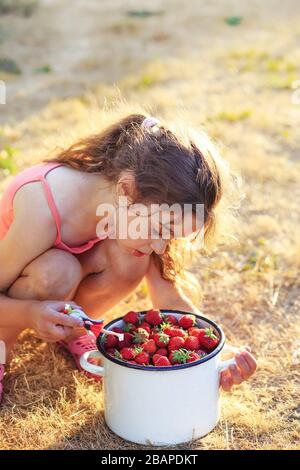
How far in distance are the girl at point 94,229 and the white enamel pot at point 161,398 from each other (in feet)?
0.33

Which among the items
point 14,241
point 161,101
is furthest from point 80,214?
point 161,101

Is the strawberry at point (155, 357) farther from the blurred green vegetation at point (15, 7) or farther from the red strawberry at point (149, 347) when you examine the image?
the blurred green vegetation at point (15, 7)

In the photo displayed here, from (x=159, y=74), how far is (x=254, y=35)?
1.42 m

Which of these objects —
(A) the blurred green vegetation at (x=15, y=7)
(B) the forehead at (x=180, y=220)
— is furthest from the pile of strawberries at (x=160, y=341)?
(A) the blurred green vegetation at (x=15, y=7)

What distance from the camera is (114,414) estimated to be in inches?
64.9

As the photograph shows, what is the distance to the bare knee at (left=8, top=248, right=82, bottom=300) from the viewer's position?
1.81 metres

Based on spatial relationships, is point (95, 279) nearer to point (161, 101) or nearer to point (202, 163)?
point (202, 163)

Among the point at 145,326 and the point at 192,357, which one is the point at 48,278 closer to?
the point at 145,326

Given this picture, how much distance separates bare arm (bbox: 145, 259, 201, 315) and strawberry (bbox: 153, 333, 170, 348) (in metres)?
0.33

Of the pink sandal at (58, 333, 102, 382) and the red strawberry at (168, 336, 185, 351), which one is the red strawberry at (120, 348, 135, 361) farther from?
the pink sandal at (58, 333, 102, 382)

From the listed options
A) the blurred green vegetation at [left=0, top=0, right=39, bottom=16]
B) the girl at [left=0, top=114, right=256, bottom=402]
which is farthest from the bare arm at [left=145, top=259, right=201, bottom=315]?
the blurred green vegetation at [left=0, top=0, right=39, bottom=16]

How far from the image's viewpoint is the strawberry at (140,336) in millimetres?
1662
